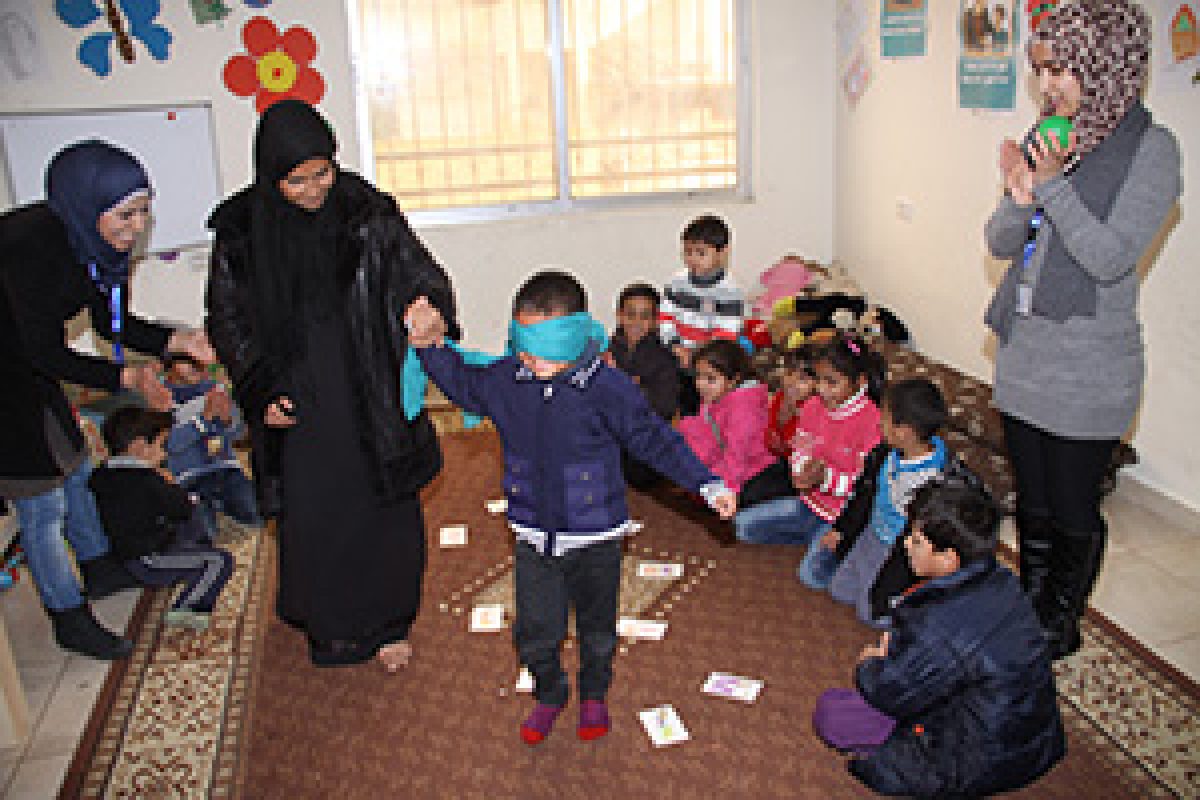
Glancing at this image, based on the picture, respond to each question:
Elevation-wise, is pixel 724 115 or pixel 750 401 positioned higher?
pixel 724 115

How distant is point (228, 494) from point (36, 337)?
5.08 ft

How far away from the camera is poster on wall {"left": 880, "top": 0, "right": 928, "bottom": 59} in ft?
17.9

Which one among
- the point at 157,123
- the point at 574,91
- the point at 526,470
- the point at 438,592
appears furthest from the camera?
the point at 574,91

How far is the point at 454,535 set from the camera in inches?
173

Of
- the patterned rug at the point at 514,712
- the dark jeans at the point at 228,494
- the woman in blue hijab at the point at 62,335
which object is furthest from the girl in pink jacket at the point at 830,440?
the dark jeans at the point at 228,494

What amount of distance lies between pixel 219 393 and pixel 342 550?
5.22 ft

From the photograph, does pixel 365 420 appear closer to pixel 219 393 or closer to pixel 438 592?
pixel 438 592

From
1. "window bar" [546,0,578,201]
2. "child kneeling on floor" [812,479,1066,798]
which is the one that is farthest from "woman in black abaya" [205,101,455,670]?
"window bar" [546,0,578,201]

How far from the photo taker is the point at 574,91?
21.0 feet

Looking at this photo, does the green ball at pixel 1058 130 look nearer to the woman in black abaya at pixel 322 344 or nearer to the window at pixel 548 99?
the woman in black abaya at pixel 322 344

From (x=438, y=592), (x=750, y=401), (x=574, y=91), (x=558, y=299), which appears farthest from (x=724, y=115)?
(x=558, y=299)

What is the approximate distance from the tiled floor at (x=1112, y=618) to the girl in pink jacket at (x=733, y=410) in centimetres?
140

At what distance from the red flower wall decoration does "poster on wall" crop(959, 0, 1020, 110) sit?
140 inches

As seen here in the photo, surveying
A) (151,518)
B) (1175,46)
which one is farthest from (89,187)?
(1175,46)
